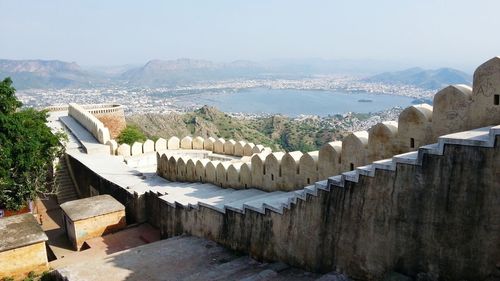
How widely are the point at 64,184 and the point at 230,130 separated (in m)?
43.9

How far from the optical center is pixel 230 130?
207 feet

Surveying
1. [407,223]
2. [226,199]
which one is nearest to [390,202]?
[407,223]

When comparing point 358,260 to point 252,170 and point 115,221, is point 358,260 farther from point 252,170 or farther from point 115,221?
point 115,221

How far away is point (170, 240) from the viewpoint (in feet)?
37.3

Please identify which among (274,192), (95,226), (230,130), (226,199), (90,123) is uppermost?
(90,123)

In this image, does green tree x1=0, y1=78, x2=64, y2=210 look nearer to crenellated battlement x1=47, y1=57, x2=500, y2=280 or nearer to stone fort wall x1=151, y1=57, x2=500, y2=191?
crenellated battlement x1=47, y1=57, x2=500, y2=280

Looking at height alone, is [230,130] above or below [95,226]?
below

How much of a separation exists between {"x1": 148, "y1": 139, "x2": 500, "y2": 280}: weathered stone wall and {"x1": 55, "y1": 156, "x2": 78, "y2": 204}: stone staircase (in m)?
13.3

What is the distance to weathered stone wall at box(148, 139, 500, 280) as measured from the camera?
5.41 metres

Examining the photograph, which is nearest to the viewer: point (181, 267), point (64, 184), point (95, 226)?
point (181, 267)

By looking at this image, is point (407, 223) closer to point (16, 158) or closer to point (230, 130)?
point (16, 158)

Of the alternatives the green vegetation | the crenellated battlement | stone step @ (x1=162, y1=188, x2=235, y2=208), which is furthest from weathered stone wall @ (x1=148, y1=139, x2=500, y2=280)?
the green vegetation

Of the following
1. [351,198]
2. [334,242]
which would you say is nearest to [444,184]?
[351,198]

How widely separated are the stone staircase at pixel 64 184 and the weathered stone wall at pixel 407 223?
43.7 feet
